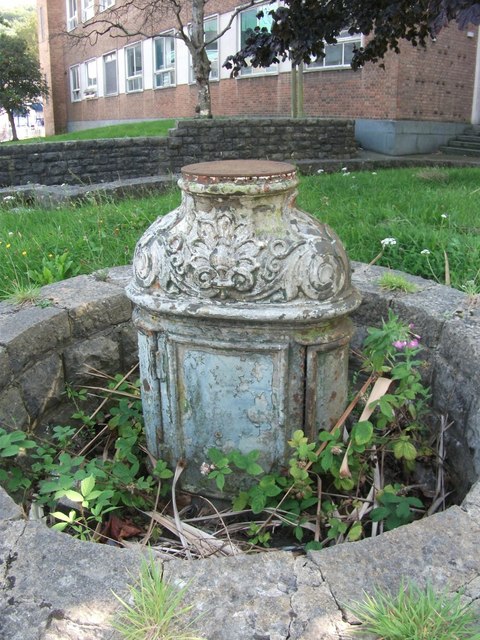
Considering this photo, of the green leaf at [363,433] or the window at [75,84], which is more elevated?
the window at [75,84]

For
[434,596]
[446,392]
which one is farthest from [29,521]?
[446,392]

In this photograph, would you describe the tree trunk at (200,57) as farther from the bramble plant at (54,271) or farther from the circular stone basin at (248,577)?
the circular stone basin at (248,577)

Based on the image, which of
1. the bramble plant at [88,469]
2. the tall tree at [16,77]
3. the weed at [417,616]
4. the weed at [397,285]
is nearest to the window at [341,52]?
the weed at [397,285]

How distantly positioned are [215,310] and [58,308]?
3.71 ft

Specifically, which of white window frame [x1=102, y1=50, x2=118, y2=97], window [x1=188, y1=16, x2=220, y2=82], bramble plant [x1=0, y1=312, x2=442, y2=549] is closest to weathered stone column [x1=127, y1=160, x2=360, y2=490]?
bramble plant [x1=0, y1=312, x2=442, y2=549]

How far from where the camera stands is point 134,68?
24188mm

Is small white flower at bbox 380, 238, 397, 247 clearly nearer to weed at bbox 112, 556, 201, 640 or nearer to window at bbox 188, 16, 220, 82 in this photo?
weed at bbox 112, 556, 201, 640

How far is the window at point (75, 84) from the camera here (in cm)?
2970

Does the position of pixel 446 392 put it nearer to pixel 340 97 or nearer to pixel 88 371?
pixel 88 371

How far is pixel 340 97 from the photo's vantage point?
598 inches

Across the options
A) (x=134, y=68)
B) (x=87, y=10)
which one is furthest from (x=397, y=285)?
(x=87, y=10)

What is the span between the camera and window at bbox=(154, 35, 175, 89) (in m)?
21.3

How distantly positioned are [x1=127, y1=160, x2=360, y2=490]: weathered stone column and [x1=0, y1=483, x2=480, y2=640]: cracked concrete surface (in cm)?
81

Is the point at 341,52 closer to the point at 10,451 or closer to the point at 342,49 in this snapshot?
the point at 342,49
